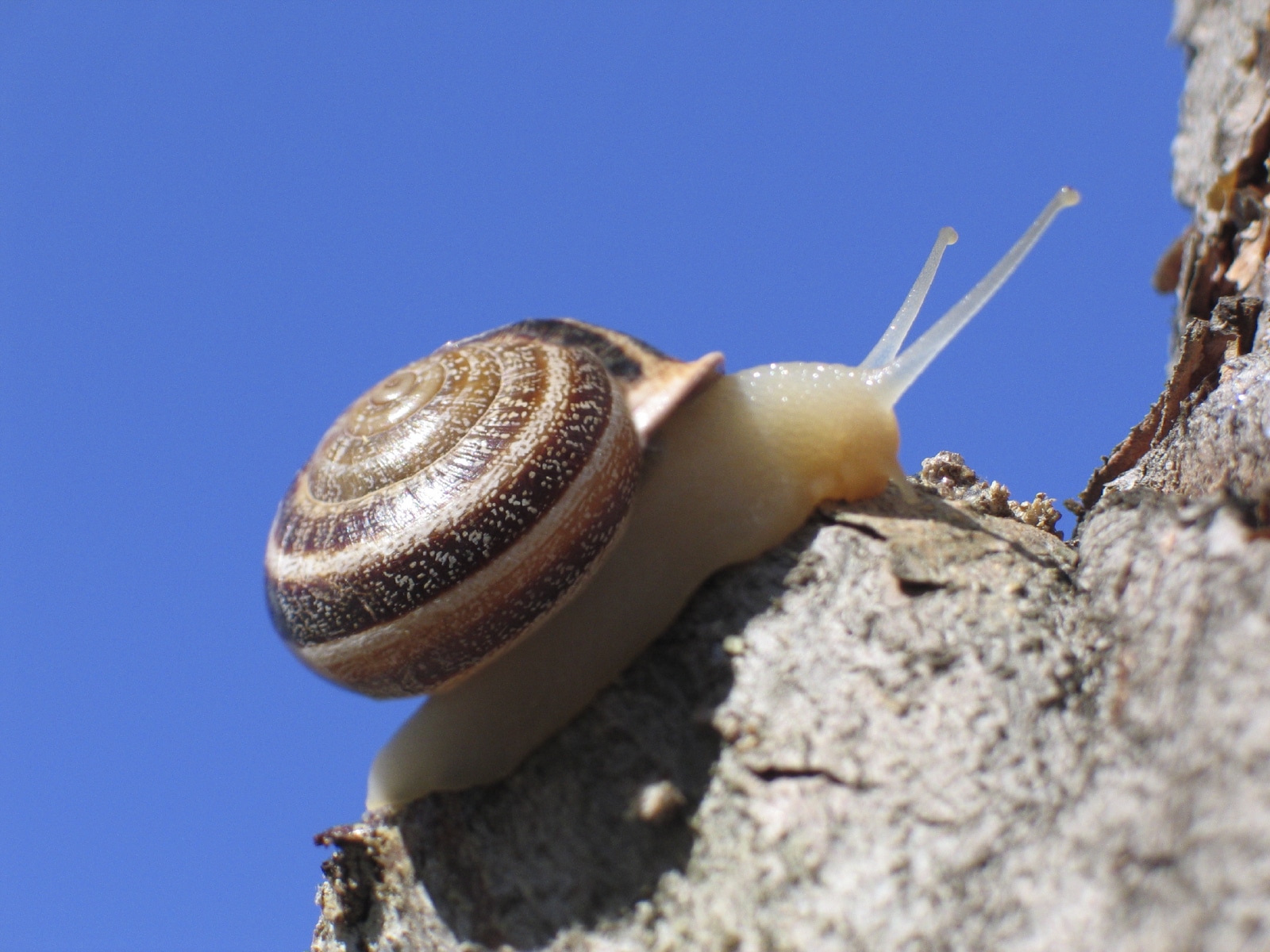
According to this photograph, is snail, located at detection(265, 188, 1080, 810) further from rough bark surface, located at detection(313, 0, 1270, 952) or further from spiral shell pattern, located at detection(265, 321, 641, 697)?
rough bark surface, located at detection(313, 0, 1270, 952)

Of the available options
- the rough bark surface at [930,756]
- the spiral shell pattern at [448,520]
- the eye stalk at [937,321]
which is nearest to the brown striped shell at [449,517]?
the spiral shell pattern at [448,520]

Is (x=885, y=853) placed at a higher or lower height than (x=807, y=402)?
lower

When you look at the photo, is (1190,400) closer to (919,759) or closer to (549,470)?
(919,759)

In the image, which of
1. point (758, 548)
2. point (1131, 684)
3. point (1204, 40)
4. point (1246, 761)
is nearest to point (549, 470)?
point (758, 548)

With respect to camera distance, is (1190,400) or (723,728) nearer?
(723,728)

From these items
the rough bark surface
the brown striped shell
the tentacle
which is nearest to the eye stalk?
the tentacle

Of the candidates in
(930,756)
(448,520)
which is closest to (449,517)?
(448,520)
